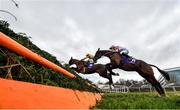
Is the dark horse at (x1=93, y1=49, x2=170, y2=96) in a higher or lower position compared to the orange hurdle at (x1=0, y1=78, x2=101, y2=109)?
higher

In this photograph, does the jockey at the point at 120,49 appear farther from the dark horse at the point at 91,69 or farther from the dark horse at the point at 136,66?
the dark horse at the point at 91,69

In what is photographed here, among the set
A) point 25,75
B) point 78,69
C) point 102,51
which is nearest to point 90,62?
point 78,69

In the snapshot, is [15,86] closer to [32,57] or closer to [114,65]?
[32,57]

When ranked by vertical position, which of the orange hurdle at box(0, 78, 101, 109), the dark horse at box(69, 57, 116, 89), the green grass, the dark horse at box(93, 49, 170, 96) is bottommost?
the orange hurdle at box(0, 78, 101, 109)

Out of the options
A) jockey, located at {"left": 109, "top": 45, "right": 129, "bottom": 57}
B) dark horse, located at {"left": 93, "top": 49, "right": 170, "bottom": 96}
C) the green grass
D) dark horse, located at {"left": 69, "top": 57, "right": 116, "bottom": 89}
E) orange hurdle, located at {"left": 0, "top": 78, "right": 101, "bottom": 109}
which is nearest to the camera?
orange hurdle, located at {"left": 0, "top": 78, "right": 101, "bottom": 109}

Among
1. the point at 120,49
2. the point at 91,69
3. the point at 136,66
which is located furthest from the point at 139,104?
the point at 91,69

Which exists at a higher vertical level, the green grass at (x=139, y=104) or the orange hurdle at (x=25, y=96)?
the green grass at (x=139, y=104)

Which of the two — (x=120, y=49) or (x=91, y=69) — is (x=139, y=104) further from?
(x=91, y=69)

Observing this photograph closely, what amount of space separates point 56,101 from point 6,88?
802mm

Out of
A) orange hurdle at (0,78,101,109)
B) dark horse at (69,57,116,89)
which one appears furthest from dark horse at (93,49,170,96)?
orange hurdle at (0,78,101,109)

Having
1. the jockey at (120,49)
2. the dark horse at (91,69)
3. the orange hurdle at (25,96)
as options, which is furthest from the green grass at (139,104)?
the dark horse at (91,69)

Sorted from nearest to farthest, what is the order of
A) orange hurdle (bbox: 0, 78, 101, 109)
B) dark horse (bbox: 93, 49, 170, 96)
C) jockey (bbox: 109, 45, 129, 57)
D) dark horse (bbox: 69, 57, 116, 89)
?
orange hurdle (bbox: 0, 78, 101, 109), dark horse (bbox: 93, 49, 170, 96), jockey (bbox: 109, 45, 129, 57), dark horse (bbox: 69, 57, 116, 89)

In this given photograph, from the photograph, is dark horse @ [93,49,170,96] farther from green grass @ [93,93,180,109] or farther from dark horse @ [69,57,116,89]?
green grass @ [93,93,180,109]

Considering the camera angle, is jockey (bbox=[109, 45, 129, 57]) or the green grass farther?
jockey (bbox=[109, 45, 129, 57])
